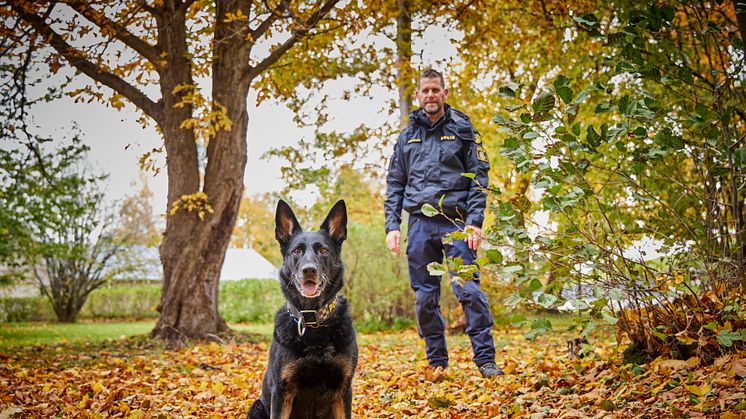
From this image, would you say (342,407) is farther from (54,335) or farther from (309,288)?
(54,335)

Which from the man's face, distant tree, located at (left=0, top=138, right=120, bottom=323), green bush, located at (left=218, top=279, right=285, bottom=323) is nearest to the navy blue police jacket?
the man's face

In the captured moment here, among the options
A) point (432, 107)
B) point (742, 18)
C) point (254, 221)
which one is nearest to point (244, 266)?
point (254, 221)

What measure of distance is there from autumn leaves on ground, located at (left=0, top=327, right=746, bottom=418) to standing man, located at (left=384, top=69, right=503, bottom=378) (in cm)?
38

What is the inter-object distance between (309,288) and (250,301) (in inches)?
639

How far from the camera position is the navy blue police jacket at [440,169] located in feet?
15.6

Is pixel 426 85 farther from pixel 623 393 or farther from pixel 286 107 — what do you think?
pixel 286 107

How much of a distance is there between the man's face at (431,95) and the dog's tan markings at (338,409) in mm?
2735

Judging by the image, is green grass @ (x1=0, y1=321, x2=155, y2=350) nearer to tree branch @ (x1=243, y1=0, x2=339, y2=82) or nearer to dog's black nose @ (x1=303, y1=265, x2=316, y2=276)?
tree branch @ (x1=243, y1=0, x2=339, y2=82)

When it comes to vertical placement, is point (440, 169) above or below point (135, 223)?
below

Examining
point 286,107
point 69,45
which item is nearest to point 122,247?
point 286,107

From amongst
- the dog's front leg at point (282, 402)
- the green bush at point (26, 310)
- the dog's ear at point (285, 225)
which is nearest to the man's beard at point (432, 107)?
the dog's ear at point (285, 225)

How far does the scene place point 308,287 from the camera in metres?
3.29

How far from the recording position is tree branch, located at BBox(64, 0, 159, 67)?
7133mm

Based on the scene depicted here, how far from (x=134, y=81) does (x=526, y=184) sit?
799 centimetres
